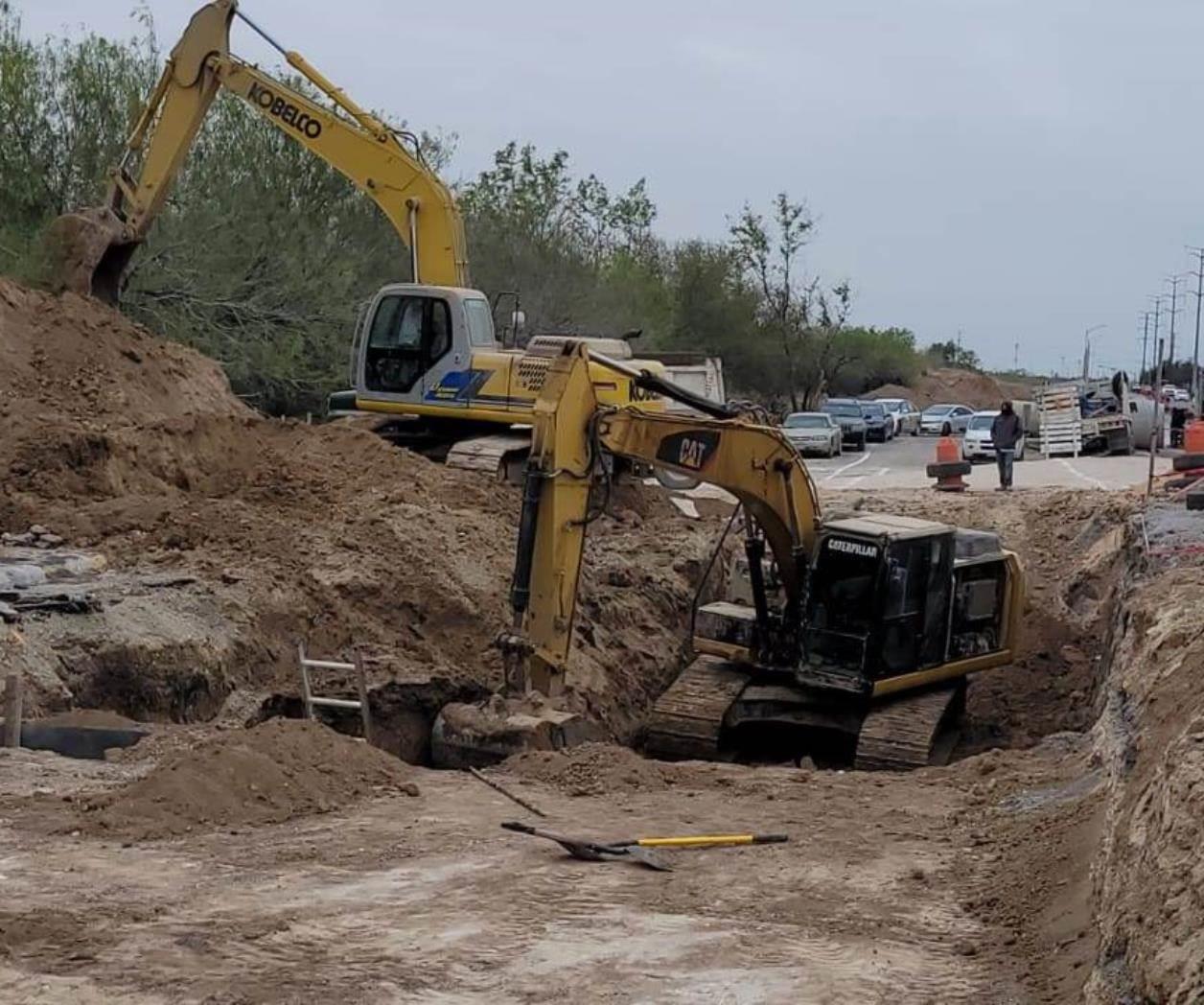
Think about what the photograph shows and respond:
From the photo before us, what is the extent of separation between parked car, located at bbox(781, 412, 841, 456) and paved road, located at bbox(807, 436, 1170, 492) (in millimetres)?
357

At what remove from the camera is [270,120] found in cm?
2220


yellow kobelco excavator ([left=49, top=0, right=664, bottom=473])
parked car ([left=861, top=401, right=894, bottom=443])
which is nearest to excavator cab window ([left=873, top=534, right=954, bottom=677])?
yellow kobelco excavator ([left=49, top=0, right=664, bottom=473])

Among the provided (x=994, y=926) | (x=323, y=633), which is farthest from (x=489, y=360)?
(x=994, y=926)

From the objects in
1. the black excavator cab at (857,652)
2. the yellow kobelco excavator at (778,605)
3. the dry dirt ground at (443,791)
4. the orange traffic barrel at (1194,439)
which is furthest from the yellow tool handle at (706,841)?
the orange traffic barrel at (1194,439)

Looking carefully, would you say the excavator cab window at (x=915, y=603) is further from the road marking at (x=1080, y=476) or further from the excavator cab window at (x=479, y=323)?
the road marking at (x=1080, y=476)

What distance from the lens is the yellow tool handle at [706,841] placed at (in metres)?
10.2

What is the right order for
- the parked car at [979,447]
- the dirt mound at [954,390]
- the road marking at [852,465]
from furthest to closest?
the dirt mound at [954,390] → the parked car at [979,447] → the road marking at [852,465]

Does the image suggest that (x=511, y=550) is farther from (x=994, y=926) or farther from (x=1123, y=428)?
(x=1123, y=428)

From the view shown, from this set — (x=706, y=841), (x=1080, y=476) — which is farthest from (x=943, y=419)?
(x=706, y=841)

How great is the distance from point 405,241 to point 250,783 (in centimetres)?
1286

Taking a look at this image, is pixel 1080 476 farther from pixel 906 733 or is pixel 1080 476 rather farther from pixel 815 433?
pixel 906 733

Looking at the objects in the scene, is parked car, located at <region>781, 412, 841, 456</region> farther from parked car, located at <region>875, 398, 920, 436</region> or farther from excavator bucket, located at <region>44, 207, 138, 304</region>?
excavator bucket, located at <region>44, 207, 138, 304</region>

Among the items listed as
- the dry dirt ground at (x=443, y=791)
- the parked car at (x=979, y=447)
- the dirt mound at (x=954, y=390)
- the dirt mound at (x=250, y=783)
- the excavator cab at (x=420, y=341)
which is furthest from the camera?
the dirt mound at (x=954, y=390)

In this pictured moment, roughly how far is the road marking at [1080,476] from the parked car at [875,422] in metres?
13.9
